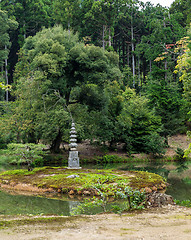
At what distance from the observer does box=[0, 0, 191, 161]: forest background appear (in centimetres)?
1672

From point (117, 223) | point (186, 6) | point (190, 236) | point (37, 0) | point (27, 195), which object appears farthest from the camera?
point (186, 6)

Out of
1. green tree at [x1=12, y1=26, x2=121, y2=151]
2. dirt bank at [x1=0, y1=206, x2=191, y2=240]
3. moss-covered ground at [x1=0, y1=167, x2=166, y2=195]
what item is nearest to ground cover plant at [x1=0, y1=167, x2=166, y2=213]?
moss-covered ground at [x1=0, y1=167, x2=166, y2=195]

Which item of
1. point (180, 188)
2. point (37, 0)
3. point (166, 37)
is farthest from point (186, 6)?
point (180, 188)

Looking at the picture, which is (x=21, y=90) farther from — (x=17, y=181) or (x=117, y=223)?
(x=117, y=223)

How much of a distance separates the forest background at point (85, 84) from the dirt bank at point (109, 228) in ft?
20.5

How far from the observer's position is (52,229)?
165 inches

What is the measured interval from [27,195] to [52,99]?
9.71 m

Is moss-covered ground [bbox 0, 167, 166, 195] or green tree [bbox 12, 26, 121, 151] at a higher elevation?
green tree [bbox 12, 26, 121, 151]

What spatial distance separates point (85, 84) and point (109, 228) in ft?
50.7

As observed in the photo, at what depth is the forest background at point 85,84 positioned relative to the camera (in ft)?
54.9

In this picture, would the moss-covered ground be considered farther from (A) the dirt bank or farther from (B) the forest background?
(B) the forest background

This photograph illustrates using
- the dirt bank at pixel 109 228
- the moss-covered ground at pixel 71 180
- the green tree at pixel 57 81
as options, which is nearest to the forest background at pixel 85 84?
the green tree at pixel 57 81

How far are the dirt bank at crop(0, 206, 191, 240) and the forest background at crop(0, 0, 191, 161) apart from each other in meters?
6.25

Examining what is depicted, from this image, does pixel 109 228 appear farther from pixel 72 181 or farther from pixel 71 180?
pixel 71 180
